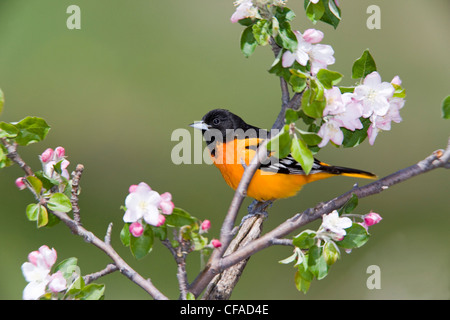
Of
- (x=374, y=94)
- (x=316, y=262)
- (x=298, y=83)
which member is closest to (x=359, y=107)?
(x=374, y=94)

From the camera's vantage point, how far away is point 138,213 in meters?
1.00

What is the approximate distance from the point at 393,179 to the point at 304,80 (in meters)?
0.34

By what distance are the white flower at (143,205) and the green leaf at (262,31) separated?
464 millimetres

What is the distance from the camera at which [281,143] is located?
99 centimetres

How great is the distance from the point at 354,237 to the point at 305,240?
0.13 m

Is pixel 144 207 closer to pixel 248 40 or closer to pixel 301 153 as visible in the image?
pixel 301 153

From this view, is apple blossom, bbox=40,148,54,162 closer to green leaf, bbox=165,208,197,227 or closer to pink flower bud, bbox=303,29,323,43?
green leaf, bbox=165,208,197,227

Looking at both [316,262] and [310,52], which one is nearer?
[316,262]

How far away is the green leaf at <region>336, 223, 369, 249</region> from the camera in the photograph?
1.10 metres

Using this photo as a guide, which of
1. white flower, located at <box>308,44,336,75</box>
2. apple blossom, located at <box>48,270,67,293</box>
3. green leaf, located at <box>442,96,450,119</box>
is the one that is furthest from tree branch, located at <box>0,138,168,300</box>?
green leaf, located at <box>442,96,450,119</box>

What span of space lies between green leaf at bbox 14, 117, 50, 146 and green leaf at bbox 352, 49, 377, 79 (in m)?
0.78

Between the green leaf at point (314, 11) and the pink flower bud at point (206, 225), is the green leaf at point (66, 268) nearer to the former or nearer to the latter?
the pink flower bud at point (206, 225)

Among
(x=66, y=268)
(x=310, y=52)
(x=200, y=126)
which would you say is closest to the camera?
(x=66, y=268)
